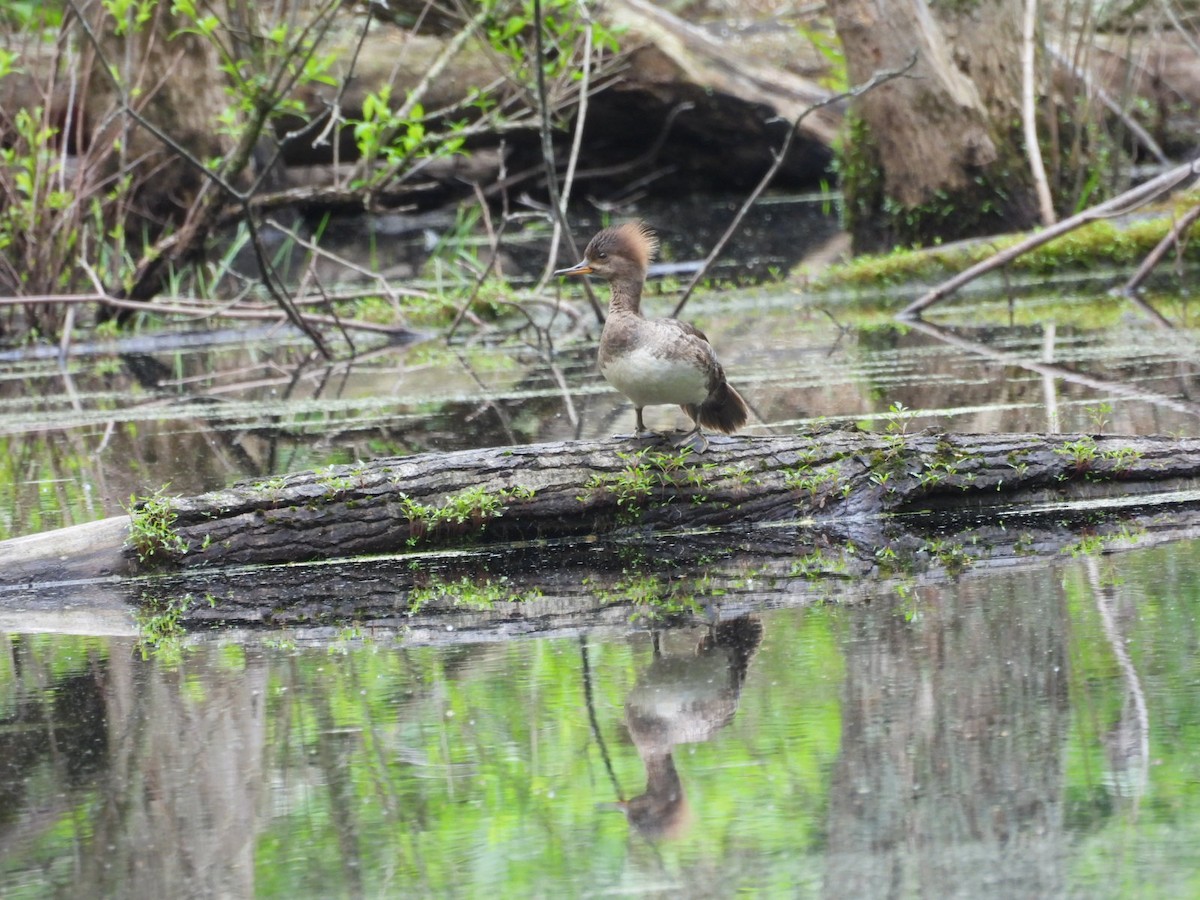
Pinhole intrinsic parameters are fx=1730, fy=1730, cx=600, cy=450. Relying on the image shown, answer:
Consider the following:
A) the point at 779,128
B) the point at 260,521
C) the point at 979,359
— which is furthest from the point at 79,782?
the point at 779,128

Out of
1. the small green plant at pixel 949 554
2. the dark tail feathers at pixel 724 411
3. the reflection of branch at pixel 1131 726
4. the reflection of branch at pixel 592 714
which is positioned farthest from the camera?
the dark tail feathers at pixel 724 411

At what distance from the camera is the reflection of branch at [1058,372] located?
7492mm

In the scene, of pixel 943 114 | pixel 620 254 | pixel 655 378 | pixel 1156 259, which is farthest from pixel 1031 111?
pixel 655 378

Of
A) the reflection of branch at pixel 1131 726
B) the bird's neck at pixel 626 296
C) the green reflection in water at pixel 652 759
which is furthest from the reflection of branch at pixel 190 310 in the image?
the reflection of branch at pixel 1131 726

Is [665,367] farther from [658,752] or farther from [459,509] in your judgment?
[658,752]

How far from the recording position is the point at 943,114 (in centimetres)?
1490

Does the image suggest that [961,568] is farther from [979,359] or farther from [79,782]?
[979,359]

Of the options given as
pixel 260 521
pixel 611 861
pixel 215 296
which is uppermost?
pixel 215 296

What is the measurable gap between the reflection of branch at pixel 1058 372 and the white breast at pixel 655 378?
2.37 metres

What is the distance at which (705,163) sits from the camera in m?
23.8

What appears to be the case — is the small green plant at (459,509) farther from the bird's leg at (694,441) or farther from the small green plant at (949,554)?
the small green plant at (949,554)

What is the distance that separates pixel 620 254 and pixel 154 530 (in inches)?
83.0

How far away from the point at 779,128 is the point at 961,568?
58.1ft

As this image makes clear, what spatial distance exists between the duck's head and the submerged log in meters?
0.93
